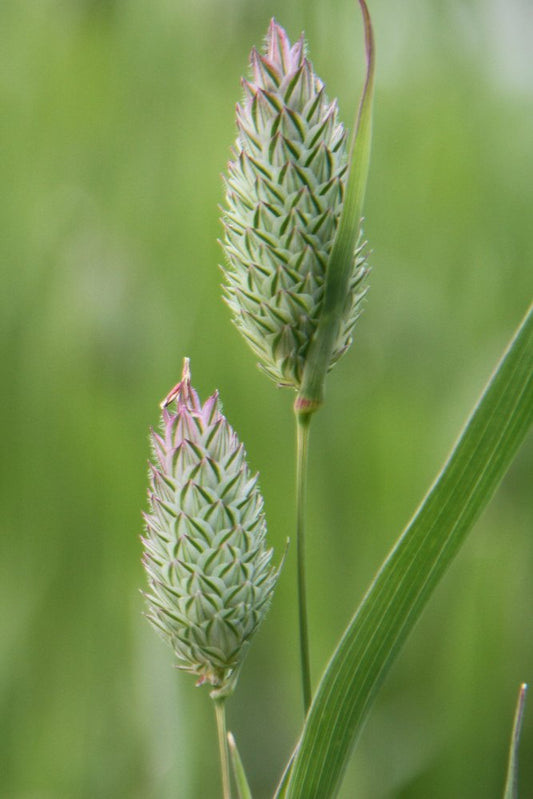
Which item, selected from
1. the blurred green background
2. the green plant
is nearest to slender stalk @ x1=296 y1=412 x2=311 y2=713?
the green plant

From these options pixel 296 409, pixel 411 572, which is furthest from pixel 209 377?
pixel 411 572

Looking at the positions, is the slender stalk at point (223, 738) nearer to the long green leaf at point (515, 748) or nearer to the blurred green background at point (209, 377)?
the long green leaf at point (515, 748)

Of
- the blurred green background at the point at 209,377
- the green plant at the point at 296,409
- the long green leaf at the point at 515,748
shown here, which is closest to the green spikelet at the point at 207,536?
the green plant at the point at 296,409

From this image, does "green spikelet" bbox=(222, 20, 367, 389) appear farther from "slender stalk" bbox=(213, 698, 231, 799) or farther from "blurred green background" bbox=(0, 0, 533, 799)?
"blurred green background" bbox=(0, 0, 533, 799)

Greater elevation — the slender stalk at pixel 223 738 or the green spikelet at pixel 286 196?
the green spikelet at pixel 286 196

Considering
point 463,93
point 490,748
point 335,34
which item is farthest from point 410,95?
point 490,748

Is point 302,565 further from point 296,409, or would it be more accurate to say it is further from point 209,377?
point 209,377
